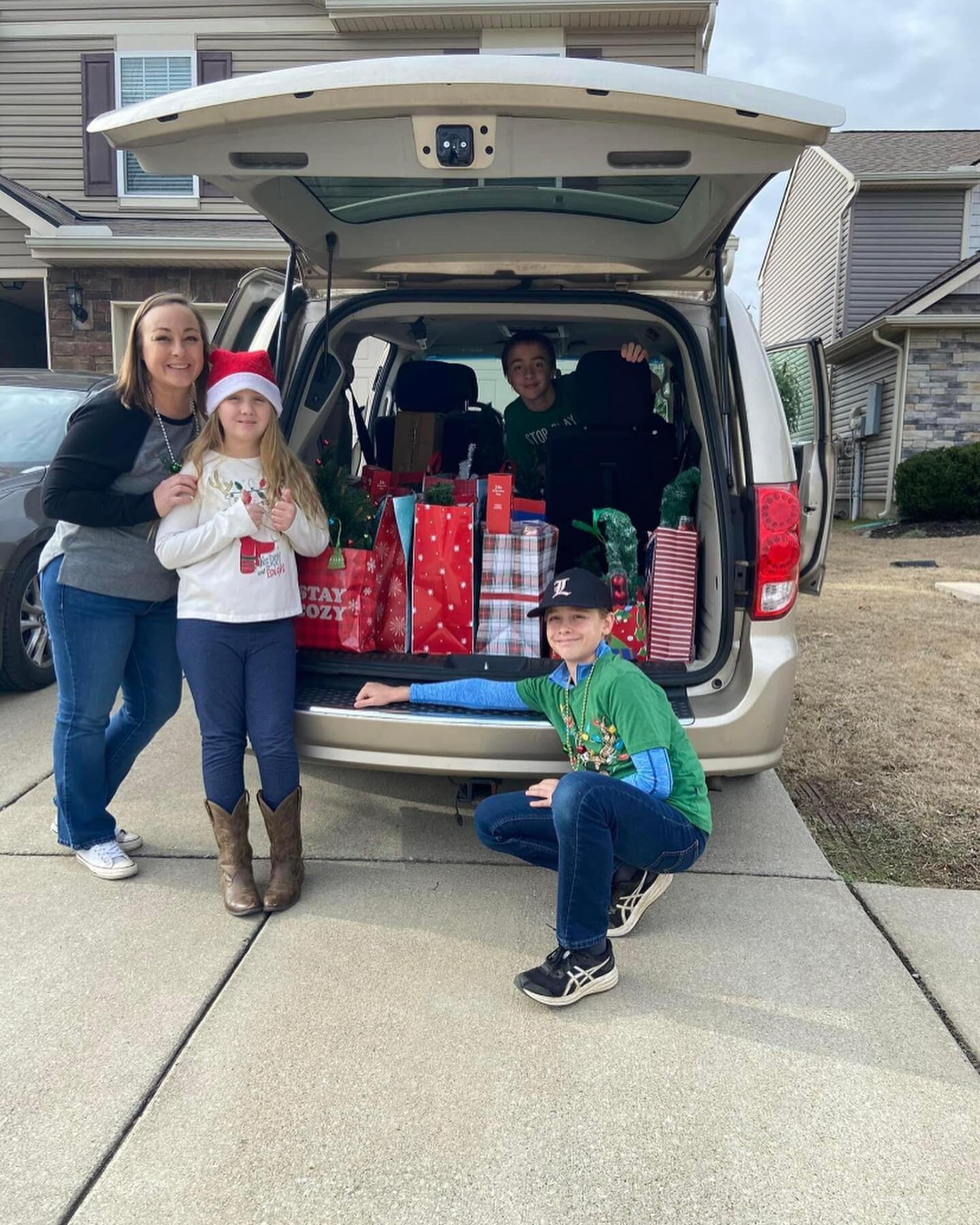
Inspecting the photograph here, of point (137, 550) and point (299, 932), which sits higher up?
point (137, 550)

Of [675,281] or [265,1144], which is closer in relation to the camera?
[265,1144]

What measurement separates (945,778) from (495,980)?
2324 mm

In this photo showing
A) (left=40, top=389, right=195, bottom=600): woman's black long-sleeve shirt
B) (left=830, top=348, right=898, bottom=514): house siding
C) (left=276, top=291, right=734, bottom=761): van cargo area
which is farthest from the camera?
(left=830, top=348, right=898, bottom=514): house siding

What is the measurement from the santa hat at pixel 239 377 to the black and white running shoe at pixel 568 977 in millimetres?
1682

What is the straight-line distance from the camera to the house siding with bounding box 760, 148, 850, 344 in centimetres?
1881

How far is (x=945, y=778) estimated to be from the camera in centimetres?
388

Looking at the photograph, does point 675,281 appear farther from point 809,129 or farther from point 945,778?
point 945,778

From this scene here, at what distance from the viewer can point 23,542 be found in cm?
457

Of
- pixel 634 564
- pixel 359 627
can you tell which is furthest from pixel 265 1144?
pixel 634 564

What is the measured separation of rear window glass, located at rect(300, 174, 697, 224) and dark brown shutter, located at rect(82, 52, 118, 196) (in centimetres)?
1030

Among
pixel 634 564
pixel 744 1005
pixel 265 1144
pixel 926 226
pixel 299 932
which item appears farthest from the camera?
pixel 926 226

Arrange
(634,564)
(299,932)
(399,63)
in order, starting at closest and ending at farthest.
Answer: (399,63) < (299,932) < (634,564)

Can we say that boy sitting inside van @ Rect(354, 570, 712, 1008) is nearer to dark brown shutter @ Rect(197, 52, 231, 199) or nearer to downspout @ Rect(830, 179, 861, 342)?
dark brown shutter @ Rect(197, 52, 231, 199)

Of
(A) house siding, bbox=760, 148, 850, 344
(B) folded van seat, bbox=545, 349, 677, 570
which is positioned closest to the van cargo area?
(B) folded van seat, bbox=545, 349, 677, 570
